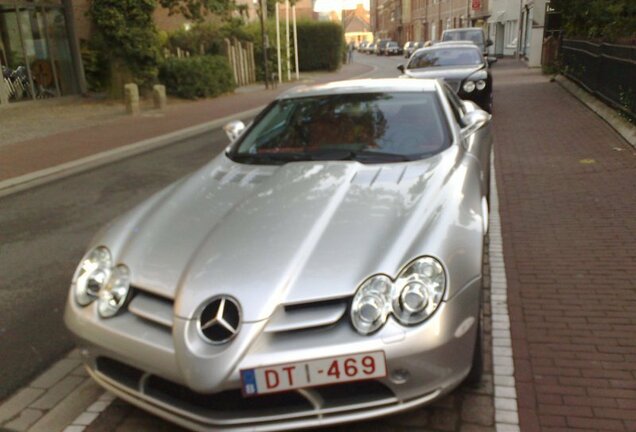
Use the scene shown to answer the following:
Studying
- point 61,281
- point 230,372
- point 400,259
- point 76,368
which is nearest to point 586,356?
point 400,259

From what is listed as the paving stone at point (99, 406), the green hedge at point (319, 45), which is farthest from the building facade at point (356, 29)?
the paving stone at point (99, 406)

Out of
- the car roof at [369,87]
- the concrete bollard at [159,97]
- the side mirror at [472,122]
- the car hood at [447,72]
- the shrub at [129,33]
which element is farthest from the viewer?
the shrub at [129,33]

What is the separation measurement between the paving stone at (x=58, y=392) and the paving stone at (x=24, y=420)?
0.15 feet

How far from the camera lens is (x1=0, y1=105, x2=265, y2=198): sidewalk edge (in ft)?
26.5

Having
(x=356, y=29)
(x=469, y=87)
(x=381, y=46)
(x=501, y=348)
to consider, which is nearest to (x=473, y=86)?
(x=469, y=87)

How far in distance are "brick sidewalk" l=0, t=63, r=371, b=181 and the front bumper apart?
23.0ft

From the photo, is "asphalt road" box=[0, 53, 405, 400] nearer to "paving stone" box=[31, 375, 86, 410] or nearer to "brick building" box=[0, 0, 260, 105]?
"paving stone" box=[31, 375, 86, 410]

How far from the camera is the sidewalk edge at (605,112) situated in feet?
30.2

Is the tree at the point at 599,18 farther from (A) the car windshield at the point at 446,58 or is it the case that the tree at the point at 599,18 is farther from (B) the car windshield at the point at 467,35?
(B) the car windshield at the point at 467,35

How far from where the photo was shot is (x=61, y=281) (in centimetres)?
470

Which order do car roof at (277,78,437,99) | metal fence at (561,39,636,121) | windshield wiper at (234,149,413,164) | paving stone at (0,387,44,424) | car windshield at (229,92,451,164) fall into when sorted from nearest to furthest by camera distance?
paving stone at (0,387,44,424)
windshield wiper at (234,149,413,164)
car windshield at (229,92,451,164)
car roof at (277,78,437,99)
metal fence at (561,39,636,121)

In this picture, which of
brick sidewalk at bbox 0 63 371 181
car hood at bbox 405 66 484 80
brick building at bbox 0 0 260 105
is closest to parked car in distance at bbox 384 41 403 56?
brick building at bbox 0 0 260 105

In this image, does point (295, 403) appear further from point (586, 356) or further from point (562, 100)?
point (562, 100)

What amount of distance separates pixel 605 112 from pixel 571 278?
8.48 metres
